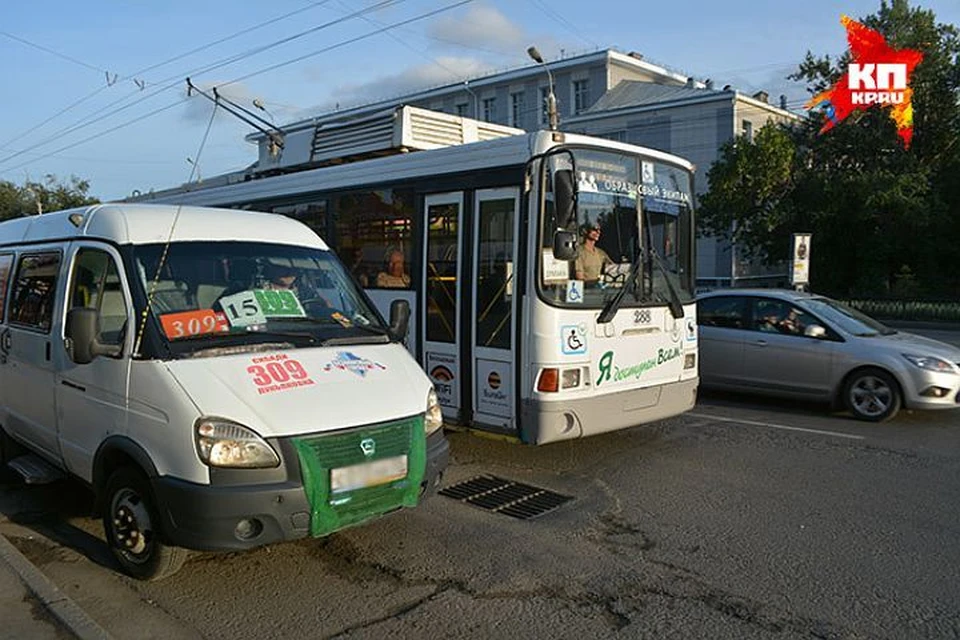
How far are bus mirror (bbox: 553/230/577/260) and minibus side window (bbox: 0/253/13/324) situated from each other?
4536 millimetres

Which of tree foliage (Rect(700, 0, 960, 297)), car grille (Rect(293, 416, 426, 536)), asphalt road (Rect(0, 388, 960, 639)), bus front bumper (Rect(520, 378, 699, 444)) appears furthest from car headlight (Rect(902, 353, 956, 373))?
tree foliage (Rect(700, 0, 960, 297))

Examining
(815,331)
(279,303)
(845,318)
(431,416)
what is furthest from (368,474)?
(845,318)

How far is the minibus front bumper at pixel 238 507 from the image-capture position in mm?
4004

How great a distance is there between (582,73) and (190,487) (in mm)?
46221

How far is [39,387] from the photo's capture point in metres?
5.61

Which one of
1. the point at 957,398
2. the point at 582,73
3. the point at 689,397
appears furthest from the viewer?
the point at 582,73

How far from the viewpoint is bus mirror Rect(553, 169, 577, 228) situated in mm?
6324

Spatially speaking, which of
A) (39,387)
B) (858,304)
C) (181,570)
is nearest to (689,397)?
(181,570)

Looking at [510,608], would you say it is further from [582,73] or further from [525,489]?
[582,73]

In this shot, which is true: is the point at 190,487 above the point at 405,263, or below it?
below

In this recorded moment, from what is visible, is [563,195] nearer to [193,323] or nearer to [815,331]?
[193,323]

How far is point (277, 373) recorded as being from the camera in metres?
4.41

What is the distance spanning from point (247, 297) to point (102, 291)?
0.93m

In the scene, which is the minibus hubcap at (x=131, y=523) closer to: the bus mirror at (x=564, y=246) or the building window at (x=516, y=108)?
the bus mirror at (x=564, y=246)
